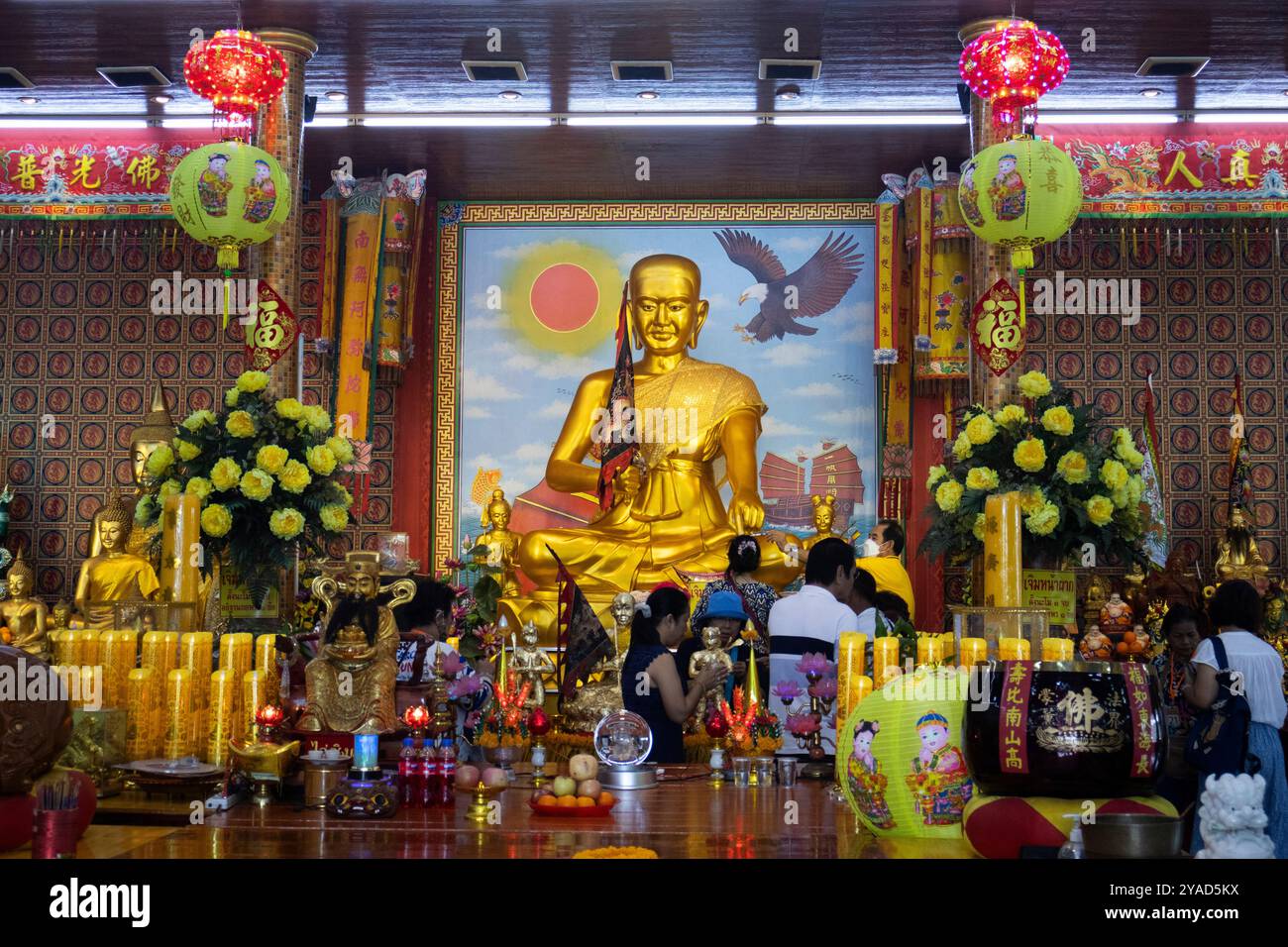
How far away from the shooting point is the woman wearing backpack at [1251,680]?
4047 millimetres

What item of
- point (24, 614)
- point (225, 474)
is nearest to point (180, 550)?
point (225, 474)

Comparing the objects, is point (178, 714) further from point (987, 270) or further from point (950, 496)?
point (987, 270)

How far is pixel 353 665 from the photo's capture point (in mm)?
3533

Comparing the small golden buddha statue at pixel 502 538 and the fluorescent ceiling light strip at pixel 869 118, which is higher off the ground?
the fluorescent ceiling light strip at pixel 869 118

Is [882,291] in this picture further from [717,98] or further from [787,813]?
[787,813]

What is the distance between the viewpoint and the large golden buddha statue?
27.3ft

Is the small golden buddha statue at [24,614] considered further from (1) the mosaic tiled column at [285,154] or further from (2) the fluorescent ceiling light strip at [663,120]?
(2) the fluorescent ceiling light strip at [663,120]

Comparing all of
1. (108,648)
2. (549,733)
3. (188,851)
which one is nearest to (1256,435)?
(549,733)

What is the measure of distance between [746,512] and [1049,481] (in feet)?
11.8

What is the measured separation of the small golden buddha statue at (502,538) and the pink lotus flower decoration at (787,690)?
163 inches

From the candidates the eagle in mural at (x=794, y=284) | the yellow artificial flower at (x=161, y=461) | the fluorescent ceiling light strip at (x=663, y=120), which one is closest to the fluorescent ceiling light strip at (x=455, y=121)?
the fluorescent ceiling light strip at (x=663, y=120)

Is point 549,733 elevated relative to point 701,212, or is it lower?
lower

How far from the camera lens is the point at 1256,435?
8367 millimetres

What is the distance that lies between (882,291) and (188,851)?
21.5 feet
